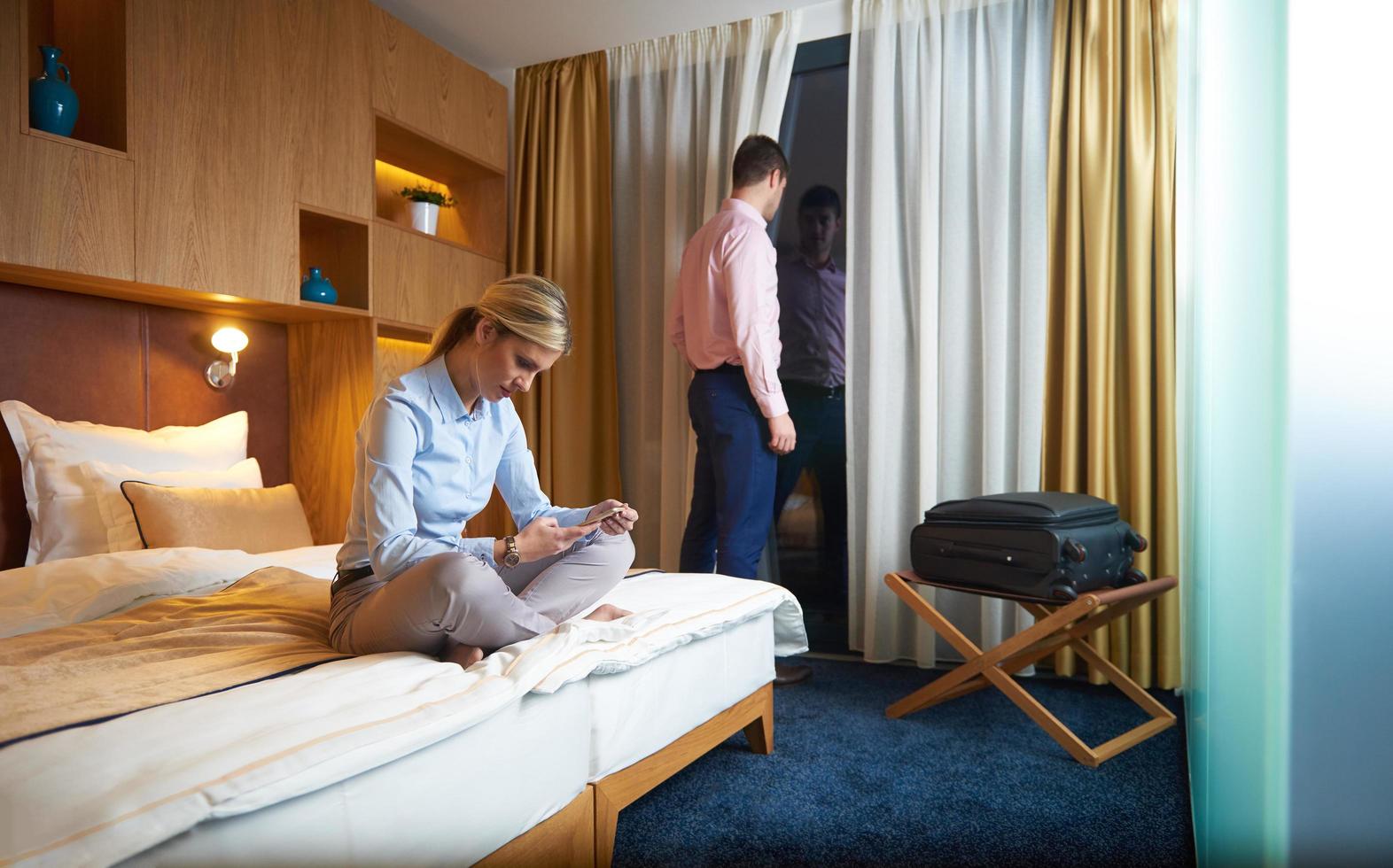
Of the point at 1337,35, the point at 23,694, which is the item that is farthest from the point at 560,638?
the point at 1337,35

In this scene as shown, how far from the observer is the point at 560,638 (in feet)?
4.80

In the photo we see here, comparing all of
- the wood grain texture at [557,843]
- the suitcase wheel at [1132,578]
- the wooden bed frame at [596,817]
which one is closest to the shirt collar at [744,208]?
the suitcase wheel at [1132,578]

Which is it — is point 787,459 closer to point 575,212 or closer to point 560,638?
point 575,212

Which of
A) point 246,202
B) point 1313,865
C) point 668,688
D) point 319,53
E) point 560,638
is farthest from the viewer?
point 319,53

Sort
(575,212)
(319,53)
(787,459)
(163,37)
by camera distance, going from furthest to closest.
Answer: (575,212)
(787,459)
(319,53)
(163,37)

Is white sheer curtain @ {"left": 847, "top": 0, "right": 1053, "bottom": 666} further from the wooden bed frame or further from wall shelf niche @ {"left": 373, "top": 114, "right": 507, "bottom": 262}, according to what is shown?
wall shelf niche @ {"left": 373, "top": 114, "right": 507, "bottom": 262}

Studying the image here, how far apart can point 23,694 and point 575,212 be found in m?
3.01

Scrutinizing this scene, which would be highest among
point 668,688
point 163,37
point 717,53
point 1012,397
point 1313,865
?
point 717,53

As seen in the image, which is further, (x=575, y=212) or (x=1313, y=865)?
(x=575, y=212)

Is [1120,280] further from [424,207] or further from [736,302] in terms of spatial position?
[424,207]

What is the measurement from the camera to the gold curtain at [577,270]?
380cm

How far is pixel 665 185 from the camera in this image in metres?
3.68

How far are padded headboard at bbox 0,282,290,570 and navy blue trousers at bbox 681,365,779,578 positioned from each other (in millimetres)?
1630

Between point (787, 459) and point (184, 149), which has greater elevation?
point (184, 149)
